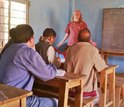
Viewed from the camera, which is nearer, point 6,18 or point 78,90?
point 78,90

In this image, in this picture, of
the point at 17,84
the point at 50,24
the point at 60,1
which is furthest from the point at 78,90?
the point at 60,1

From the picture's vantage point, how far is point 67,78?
6.77ft

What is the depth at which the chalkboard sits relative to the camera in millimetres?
5531

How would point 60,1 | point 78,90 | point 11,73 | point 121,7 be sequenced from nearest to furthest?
1. point 11,73
2. point 78,90
3. point 121,7
4. point 60,1

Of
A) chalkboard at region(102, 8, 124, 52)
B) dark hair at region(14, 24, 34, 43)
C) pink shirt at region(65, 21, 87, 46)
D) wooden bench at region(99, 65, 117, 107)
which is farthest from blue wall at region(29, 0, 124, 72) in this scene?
dark hair at region(14, 24, 34, 43)

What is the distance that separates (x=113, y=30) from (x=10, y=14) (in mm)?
2596

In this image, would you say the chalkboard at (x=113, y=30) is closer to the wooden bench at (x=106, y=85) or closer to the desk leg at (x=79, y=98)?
the wooden bench at (x=106, y=85)

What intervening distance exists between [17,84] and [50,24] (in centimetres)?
399

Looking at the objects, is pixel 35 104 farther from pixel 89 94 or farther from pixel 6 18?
pixel 6 18

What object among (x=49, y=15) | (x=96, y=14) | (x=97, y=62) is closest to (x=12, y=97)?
(x=97, y=62)

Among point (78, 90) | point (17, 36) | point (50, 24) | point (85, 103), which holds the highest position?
point (50, 24)

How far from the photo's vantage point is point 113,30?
18.5ft

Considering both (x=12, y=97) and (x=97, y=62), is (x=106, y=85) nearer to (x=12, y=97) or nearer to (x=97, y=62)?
(x=97, y=62)

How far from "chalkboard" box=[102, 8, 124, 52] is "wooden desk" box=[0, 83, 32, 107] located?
4.22m
